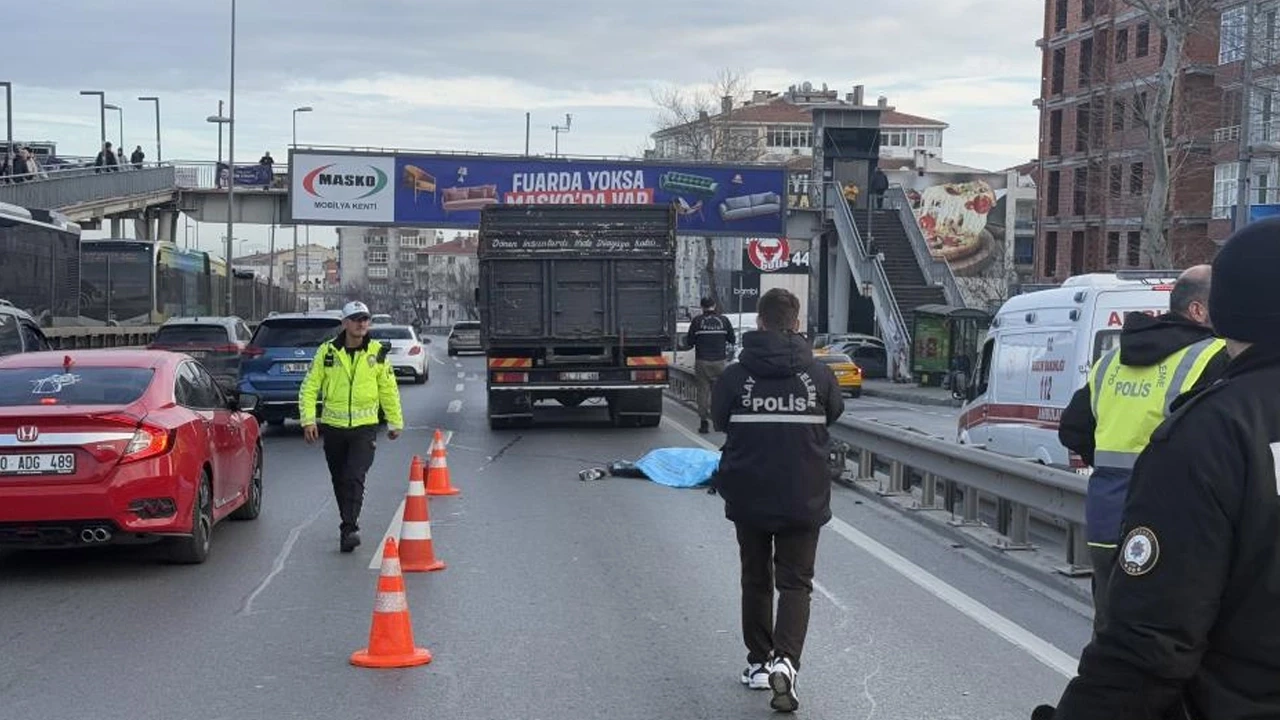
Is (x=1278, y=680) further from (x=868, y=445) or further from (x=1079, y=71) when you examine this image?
(x=1079, y=71)

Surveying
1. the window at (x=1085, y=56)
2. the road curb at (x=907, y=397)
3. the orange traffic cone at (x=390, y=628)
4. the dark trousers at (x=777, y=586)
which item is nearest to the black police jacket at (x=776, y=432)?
the dark trousers at (x=777, y=586)

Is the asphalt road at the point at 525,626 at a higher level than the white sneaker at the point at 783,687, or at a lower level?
lower

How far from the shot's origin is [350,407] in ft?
36.4

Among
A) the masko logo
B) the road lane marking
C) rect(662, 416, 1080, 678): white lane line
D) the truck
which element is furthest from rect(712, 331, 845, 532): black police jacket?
the masko logo

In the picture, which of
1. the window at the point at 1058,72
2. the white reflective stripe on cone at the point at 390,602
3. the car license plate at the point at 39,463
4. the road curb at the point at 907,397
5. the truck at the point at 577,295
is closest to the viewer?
the white reflective stripe on cone at the point at 390,602

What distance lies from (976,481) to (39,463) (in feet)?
22.0

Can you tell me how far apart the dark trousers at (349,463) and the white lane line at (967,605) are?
12.3 ft

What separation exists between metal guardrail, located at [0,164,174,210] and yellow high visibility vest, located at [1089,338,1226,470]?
92.3 ft

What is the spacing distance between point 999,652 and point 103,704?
172 inches

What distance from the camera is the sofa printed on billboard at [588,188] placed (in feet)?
161

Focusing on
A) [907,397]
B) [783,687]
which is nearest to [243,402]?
[783,687]

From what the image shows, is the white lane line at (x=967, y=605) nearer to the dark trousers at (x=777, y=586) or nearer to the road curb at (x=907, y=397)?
the dark trousers at (x=777, y=586)

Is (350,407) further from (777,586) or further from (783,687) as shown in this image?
(783,687)

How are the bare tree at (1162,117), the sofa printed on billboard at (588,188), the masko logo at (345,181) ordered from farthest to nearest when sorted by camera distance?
the sofa printed on billboard at (588,188), the masko logo at (345,181), the bare tree at (1162,117)
